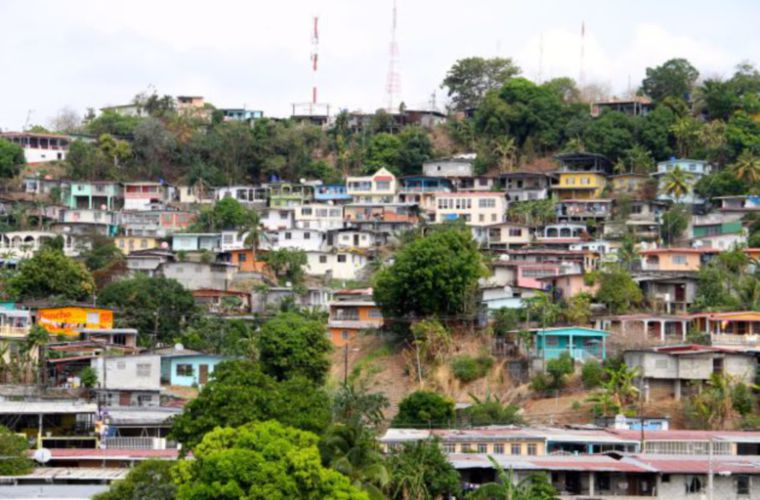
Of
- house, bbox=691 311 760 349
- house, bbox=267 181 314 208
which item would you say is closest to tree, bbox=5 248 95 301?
house, bbox=267 181 314 208

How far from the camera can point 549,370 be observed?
4706 cm

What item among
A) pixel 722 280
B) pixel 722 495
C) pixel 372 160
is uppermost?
pixel 372 160

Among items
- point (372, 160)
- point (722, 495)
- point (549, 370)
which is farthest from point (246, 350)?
point (372, 160)

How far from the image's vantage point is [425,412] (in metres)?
43.3

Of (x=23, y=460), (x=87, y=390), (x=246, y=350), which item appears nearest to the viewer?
(x=23, y=460)

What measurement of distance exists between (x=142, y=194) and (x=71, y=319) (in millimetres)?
22677

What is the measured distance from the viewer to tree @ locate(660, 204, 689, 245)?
2542 inches

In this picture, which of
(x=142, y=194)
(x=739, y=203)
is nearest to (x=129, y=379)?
(x=142, y=194)

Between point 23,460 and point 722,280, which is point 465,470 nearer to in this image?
point 23,460

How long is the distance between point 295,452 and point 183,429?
737 cm

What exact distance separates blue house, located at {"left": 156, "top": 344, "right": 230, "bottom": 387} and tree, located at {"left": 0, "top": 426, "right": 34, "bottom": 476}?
50.9 ft

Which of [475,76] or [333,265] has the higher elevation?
[475,76]

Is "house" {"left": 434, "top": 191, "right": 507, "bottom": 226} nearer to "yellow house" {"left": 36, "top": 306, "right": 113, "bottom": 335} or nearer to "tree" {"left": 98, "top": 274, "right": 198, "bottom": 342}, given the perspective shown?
"tree" {"left": 98, "top": 274, "right": 198, "bottom": 342}

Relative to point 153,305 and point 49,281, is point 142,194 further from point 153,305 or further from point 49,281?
point 153,305
